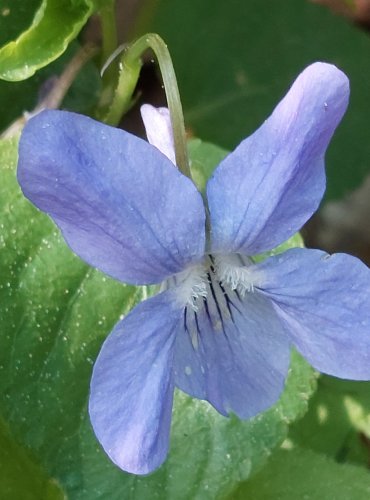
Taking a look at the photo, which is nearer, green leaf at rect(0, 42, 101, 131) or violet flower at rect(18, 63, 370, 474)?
violet flower at rect(18, 63, 370, 474)

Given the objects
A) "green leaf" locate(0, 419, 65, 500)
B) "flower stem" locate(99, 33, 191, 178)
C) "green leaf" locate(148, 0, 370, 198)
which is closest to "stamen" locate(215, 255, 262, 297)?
"flower stem" locate(99, 33, 191, 178)

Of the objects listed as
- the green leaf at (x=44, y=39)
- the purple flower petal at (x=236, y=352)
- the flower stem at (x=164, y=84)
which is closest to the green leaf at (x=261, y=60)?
the flower stem at (x=164, y=84)

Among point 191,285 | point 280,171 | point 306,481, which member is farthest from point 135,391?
point 306,481

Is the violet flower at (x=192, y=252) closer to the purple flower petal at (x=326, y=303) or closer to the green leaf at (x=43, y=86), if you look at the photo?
the purple flower petal at (x=326, y=303)

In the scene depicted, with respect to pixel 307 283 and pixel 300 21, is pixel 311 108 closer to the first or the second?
pixel 307 283

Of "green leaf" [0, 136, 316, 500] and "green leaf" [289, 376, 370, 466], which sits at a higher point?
"green leaf" [0, 136, 316, 500]

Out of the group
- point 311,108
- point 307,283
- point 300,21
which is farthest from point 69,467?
point 300,21

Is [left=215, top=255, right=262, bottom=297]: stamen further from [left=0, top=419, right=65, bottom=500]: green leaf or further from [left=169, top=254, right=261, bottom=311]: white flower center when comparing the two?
[left=0, top=419, right=65, bottom=500]: green leaf
